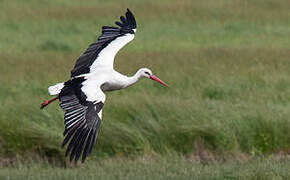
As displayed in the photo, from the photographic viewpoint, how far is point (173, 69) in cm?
1393

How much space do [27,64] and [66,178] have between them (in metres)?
6.78

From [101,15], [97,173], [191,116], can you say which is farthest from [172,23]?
[97,173]

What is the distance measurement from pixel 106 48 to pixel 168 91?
9.90 feet

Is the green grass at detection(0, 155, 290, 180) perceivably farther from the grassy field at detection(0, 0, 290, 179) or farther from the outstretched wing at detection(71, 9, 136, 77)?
the outstretched wing at detection(71, 9, 136, 77)

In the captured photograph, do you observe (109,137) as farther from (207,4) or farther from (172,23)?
(207,4)

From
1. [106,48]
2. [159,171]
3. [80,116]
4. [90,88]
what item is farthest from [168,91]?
[80,116]

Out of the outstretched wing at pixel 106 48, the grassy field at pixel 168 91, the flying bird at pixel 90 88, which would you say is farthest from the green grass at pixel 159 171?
the outstretched wing at pixel 106 48

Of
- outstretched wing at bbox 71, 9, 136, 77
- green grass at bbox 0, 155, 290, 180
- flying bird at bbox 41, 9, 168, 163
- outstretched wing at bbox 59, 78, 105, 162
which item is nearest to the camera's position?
outstretched wing at bbox 59, 78, 105, 162

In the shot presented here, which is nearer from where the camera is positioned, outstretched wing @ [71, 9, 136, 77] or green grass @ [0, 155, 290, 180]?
green grass @ [0, 155, 290, 180]

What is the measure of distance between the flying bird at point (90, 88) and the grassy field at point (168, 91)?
864 mm

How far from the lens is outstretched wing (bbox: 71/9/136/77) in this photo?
370 inches

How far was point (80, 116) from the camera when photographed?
297 inches

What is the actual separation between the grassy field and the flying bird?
86 centimetres

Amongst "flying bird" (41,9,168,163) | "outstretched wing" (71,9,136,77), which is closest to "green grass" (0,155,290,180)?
"flying bird" (41,9,168,163)
